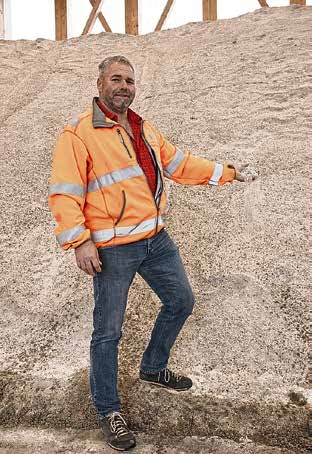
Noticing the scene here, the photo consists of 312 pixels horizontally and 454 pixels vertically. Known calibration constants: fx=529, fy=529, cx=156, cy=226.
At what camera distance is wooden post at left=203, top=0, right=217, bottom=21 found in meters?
11.4

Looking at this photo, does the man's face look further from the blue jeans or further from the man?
the blue jeans

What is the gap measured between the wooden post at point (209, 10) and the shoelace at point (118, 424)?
1030 centimetres

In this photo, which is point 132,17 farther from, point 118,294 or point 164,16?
point 118,294

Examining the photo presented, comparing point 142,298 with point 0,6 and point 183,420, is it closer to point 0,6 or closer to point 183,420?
point 183,420

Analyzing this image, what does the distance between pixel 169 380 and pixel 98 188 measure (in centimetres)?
125

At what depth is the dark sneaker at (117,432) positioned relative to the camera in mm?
2711

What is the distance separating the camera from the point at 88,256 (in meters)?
2.61

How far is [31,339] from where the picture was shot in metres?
3.82

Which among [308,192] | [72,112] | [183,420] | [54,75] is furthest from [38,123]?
[183,420]

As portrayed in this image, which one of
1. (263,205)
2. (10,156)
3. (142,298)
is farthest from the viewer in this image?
(10,156)

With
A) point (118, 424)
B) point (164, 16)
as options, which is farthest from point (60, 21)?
point (118, 424)

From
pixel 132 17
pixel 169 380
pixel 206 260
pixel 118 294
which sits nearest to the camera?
pixel 118 294

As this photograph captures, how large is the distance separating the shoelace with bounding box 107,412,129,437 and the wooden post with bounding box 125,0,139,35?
10.4 metres

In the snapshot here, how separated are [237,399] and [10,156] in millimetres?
4777
